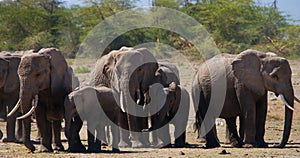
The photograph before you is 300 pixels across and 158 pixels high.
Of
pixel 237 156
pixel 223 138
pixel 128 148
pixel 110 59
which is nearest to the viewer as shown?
pixel 237 156

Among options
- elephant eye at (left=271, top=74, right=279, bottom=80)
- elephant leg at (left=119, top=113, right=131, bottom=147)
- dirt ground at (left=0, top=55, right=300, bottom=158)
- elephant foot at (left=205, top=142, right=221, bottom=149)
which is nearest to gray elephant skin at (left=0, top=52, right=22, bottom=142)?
dirt ground at (left=0, top=55, right=300, bottom=158)

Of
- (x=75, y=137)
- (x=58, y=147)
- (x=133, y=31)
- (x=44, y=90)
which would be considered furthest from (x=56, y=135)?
(x=133, y=31)

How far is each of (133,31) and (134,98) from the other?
24924 mm

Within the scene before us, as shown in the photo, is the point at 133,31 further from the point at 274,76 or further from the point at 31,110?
the point at 31,110

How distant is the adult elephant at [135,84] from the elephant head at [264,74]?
6.29ft

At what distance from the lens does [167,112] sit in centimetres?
1602

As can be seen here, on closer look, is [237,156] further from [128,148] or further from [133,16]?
[133,16]

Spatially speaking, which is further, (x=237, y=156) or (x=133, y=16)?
(x=133, y=16)

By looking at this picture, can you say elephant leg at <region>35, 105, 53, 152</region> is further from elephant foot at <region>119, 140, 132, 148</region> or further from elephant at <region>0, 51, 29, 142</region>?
elephant at <region>0, 51, 29, 142</region>

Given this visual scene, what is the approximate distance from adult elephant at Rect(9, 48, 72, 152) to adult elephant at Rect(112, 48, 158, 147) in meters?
1.54

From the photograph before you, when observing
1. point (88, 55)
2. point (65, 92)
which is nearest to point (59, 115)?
point (65, 92)

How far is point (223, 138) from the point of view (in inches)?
714

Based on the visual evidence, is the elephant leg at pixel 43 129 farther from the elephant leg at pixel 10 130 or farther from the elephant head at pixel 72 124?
the elephant leg at pixel 10 130

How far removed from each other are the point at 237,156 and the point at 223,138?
5.43 metres
